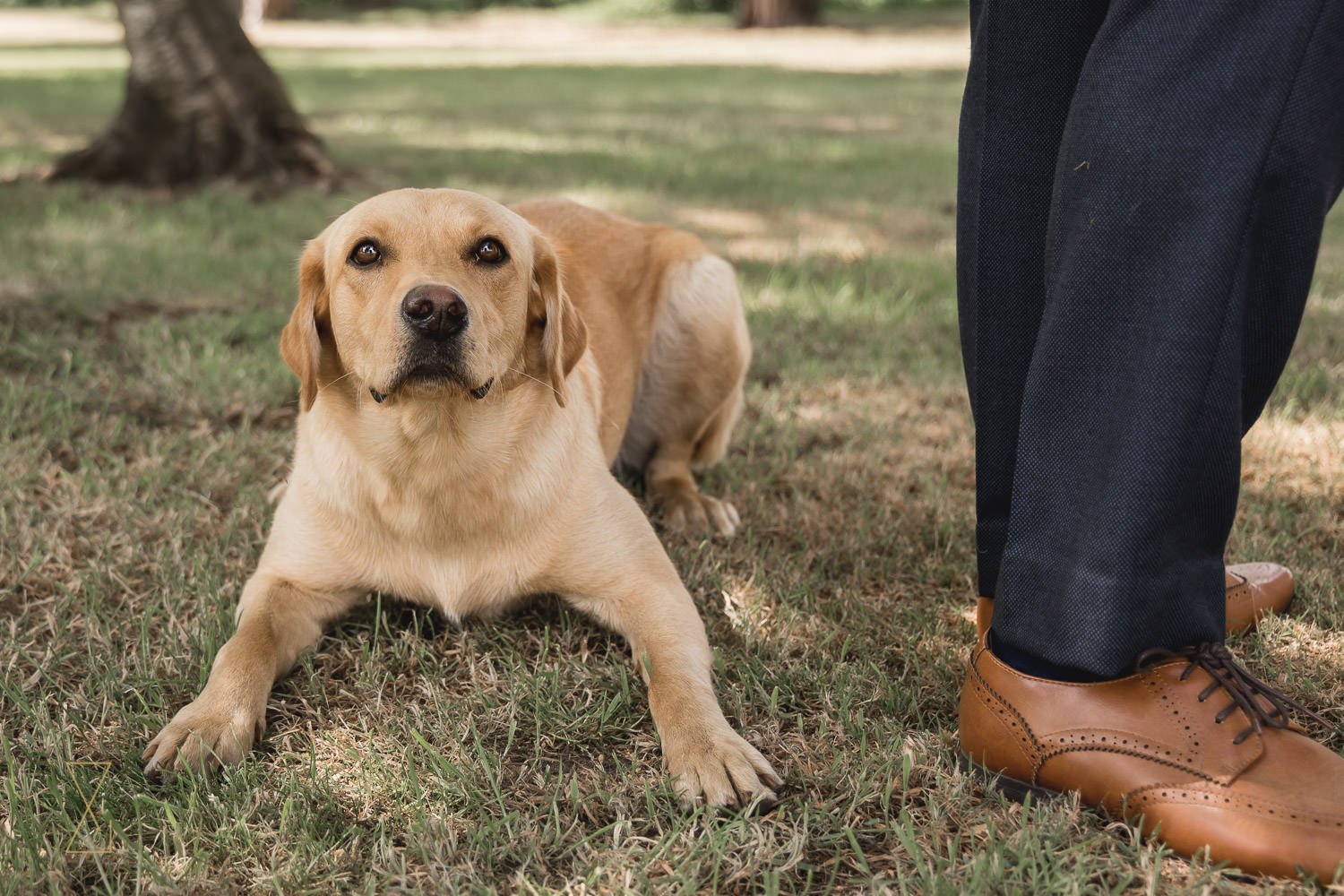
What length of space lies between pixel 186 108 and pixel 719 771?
21.9ft

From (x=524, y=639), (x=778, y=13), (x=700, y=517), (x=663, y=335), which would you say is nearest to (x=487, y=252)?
(x=524, y=639)

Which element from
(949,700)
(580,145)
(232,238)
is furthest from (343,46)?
(949,700)

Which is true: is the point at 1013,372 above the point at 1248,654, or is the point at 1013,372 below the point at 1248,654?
above

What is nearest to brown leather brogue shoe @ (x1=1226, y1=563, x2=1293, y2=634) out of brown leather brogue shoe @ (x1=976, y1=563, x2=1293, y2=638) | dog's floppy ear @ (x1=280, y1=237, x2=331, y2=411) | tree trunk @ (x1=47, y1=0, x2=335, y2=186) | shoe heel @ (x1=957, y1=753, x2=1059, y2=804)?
brown leather brogue shoe @ (x1=976, y1=563, x2=1293, y2=638)

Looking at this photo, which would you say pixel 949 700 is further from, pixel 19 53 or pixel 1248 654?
pixel 19 53

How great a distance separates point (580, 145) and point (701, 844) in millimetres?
8413

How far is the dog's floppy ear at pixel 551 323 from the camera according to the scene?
8.69ft

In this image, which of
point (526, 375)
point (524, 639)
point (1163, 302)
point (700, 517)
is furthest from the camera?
point (700, 517)

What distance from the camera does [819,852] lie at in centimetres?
181

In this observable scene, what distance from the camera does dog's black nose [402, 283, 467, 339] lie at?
230 cm

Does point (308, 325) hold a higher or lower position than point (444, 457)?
higher

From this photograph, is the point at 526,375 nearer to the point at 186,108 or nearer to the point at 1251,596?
the point at 1251,596

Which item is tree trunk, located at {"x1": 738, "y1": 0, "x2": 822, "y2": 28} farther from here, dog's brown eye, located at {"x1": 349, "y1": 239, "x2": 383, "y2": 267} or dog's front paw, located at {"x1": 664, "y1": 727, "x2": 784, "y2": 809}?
dog's front paw, located at {"x1": 664, "y1": 727, "x2": 784, "y2": 809}

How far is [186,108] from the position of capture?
282 inches
